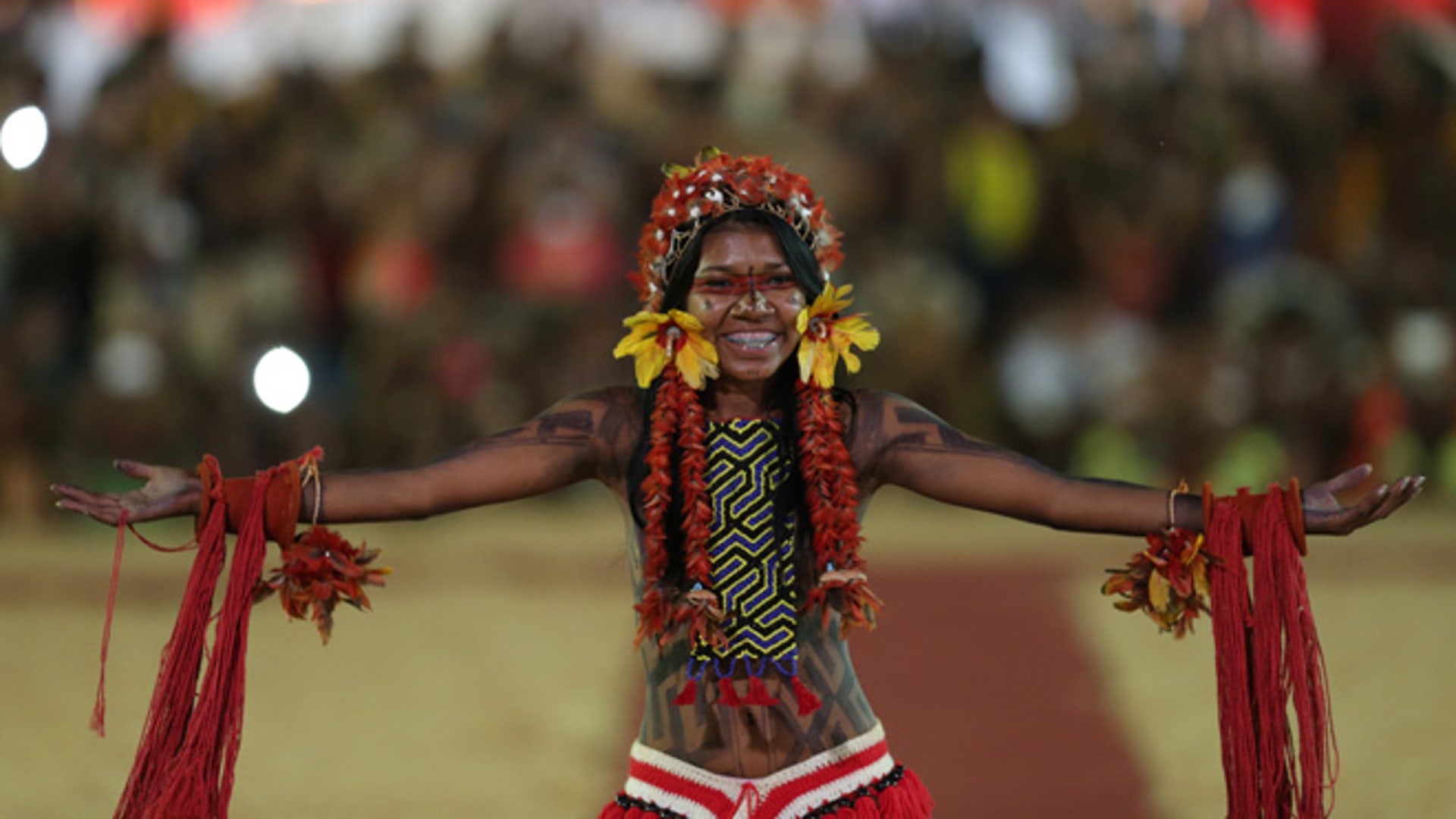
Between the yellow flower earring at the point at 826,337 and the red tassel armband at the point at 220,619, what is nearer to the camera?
the red tassel armband at the point at 220,619

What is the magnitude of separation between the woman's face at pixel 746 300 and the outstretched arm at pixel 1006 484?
23 centimetres

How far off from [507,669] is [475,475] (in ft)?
12.3

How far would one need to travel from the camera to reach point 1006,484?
373 centimetres

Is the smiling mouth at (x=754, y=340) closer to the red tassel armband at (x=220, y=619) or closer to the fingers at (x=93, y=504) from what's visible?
the red tassel armband at (x=220, y=619)

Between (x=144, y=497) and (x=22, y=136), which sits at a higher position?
(x=22, y=136)

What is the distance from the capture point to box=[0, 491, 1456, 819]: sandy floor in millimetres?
6039

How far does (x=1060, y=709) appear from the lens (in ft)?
21.9

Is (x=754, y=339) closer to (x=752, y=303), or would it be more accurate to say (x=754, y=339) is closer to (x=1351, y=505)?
(x=752, y=303)

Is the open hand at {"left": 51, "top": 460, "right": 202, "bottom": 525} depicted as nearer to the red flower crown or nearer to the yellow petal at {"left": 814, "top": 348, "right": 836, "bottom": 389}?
the red flower crown

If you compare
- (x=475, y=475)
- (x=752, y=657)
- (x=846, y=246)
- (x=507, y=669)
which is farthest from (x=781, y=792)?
(x=846, y=246)

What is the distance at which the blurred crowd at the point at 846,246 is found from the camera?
9391mm

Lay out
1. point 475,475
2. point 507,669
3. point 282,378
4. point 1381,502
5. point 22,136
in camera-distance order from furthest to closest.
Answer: point 507,669 → point 282,378 → point 22,136 → point 475,475 → point 1381,502

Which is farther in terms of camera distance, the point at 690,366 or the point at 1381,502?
the point at 690,366

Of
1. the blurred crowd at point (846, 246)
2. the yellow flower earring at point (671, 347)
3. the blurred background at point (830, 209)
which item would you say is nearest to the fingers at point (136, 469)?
the yellow flower earring at point (671, 347)
